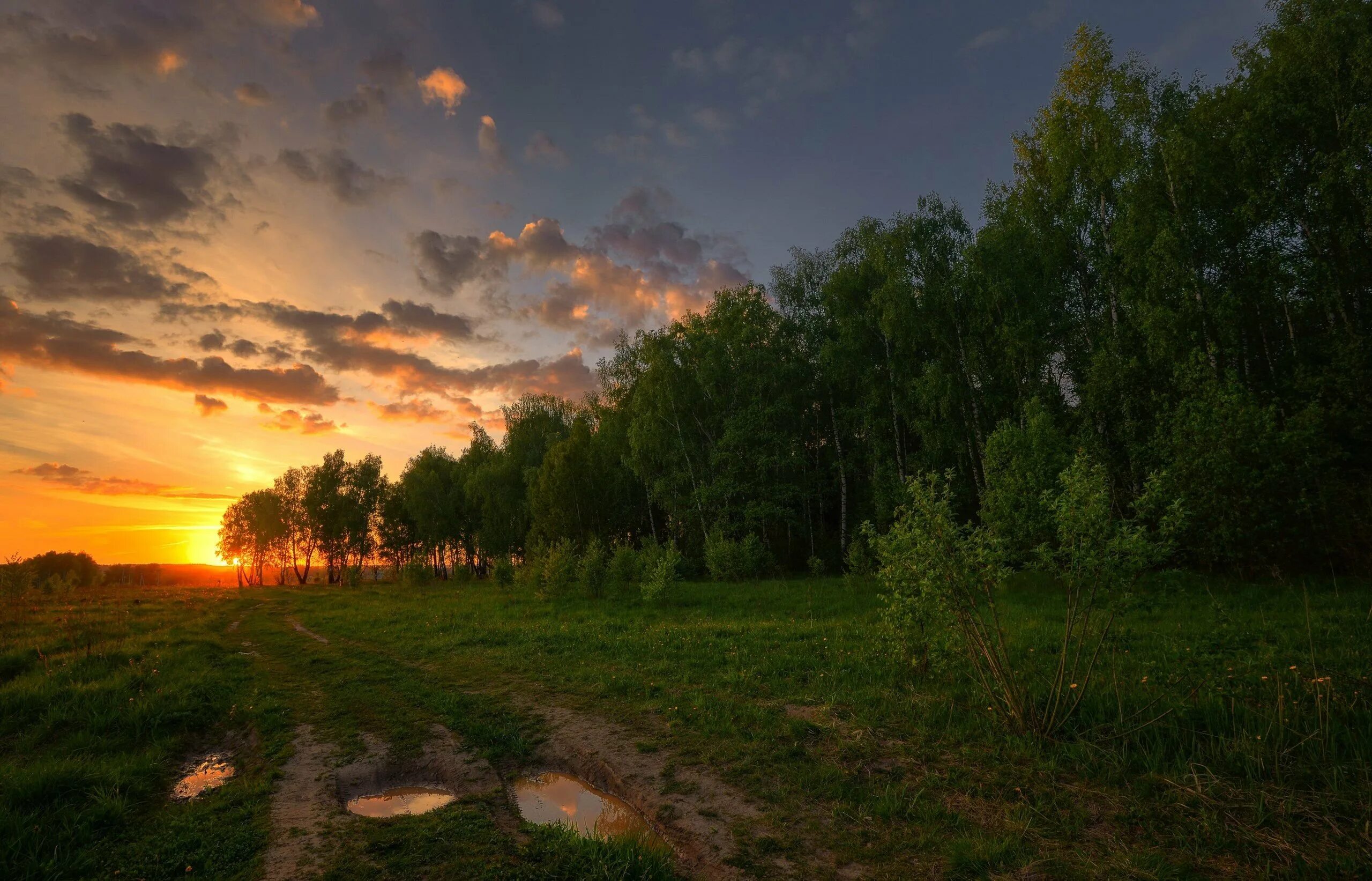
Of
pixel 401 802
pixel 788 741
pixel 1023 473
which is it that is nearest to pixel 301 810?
pixel 401 802

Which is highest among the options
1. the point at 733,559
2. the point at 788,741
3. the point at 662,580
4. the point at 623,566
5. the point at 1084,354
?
the point at 1084,354

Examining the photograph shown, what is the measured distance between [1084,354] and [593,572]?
86.2ft

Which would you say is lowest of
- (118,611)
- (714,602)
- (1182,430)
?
(714,602)

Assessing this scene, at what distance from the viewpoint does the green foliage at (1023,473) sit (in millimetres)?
21578

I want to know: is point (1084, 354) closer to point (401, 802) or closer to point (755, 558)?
point (755, 558)

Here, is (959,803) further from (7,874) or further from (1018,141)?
(1018,141)

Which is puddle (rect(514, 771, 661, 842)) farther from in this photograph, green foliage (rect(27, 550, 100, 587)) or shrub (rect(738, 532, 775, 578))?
green foliage (rect(27, 550, 100, 587))

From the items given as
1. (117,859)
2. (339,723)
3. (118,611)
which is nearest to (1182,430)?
(339,723)

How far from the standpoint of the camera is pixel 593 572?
26.7 meters

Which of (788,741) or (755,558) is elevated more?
(755,558)

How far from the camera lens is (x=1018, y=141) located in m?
30.1

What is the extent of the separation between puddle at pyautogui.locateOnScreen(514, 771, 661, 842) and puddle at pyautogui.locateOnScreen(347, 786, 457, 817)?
0.98 metres

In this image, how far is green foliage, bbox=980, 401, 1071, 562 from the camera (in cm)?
2158

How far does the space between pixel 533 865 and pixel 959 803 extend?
464cm
